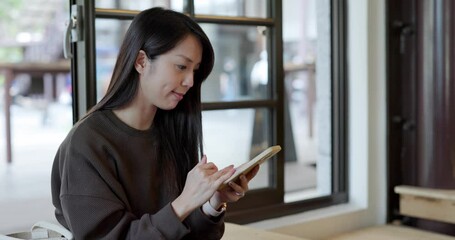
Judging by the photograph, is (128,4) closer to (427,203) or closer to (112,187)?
(112,187)

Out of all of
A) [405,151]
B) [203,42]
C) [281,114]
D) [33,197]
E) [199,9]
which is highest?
[199,9]

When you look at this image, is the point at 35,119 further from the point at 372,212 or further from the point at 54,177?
the point at 54,177

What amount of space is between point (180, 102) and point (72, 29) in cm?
77

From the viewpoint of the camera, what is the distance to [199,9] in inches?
102

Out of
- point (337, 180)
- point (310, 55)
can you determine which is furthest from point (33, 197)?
point (310, 55)

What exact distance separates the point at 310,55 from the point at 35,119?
10.2ft

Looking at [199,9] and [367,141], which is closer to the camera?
[199,9]

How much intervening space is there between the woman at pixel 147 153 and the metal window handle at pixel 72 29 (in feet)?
2.43

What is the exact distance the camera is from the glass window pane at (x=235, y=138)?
2795mm

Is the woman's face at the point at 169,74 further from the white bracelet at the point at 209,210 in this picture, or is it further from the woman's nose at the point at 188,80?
the white bracelet at the point at 209,210

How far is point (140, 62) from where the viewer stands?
1.45 metres

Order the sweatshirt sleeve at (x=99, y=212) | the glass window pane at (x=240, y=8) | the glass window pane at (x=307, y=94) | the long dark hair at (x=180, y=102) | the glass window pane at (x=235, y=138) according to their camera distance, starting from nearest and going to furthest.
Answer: the sweatshirt sleeve at (x=99, y=212), the long dark hair at (x=180, y=102), the glass window pane at (x=240, y=8), the glass window pane at (x=235, y=138), the glass window pane at (x=307, y=94)

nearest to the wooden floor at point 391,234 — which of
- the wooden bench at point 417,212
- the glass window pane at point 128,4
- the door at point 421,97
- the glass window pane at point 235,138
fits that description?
the wooden bench at point 417,212

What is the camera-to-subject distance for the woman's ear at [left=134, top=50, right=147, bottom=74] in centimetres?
144
